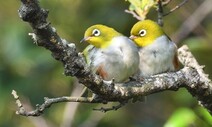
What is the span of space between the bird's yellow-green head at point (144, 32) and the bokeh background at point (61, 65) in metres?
2.09

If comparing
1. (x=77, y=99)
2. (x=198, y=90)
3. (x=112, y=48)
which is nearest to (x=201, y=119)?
(x=198, y=90)

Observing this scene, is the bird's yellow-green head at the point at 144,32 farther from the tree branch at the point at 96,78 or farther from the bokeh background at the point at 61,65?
the bokeh background at the point at 61,65

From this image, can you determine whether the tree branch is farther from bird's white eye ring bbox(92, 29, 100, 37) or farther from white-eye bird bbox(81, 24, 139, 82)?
bird's white eye ring bbox(92, 29, 100, 37)

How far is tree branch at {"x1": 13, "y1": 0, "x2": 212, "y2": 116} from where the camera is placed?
2.52m

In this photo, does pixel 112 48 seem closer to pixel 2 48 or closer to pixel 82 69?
pixel 82 69

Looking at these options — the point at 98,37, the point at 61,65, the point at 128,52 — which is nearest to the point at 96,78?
the point at 128,52

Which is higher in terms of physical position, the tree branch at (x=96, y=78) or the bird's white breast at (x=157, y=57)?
the bird's white breast at (x=157, y=57)

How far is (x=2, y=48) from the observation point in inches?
273

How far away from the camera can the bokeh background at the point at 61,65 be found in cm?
656

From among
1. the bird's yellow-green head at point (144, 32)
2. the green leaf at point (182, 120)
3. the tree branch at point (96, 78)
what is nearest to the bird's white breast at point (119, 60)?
the tree branch at point (96, 78)

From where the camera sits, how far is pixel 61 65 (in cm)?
688

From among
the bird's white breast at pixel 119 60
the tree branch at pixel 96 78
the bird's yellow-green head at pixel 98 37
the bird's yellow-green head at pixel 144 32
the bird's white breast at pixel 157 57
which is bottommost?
the tree branch at pixel 96 78

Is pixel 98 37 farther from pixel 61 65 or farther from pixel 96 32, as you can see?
pixel 61 65

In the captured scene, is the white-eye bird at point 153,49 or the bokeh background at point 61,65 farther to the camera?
the bokeh background at point 61,65
